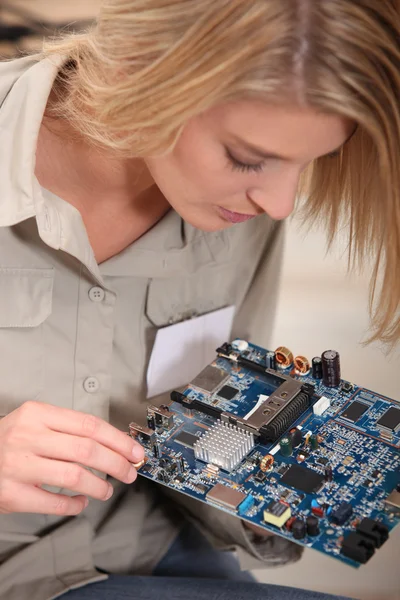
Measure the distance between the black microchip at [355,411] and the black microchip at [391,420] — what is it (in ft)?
0.13

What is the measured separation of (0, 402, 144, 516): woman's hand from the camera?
140cm

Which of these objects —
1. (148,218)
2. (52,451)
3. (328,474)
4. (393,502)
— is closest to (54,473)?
(52,451)

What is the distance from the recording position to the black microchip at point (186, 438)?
1.55 metres

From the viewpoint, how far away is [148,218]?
73.8 inches

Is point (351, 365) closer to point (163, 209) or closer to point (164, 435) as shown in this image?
point (163, 209)

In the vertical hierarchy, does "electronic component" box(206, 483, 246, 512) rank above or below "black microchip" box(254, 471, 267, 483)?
below

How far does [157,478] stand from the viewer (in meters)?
1.50

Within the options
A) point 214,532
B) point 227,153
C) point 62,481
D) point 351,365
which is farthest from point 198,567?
point 351,365

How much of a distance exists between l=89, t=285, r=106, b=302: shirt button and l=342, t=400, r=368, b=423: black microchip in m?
0.57

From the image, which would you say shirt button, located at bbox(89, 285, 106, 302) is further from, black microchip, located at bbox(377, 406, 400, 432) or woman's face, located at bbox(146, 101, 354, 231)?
black microchip, located at bbox(377, 406, 400, 432)

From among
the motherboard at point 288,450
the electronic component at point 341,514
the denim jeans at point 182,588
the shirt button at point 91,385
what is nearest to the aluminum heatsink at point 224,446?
the motherboard at point 288,450

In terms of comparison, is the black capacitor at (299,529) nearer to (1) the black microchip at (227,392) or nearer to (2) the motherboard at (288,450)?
(2) the motherboard at (288,450)

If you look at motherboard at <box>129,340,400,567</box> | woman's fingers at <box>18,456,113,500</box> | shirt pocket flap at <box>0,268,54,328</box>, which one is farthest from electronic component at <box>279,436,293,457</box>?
shirt pocket flap at <box>0,268,54,328</box>

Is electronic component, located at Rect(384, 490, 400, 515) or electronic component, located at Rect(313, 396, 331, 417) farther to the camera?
electronic component, located at Rect(313, 396, 331, 417)
